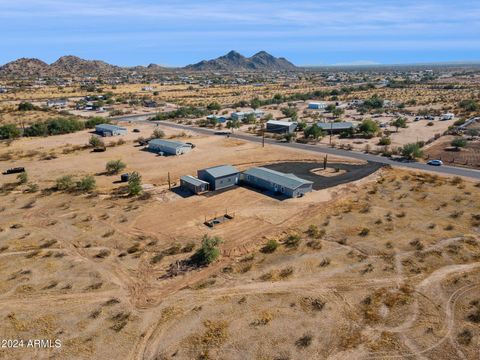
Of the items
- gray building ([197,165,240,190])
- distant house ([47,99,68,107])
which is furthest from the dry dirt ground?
distant house ([47,99,68,107])

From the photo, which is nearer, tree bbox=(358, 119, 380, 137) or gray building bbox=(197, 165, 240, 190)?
gray building bbox=(197, 165, 240, 190)

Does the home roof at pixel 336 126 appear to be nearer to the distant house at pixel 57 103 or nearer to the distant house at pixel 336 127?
the distant house at pixel 336 127

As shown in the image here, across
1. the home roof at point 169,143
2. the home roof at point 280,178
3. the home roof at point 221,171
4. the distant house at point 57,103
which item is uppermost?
the distant house at point 57,103

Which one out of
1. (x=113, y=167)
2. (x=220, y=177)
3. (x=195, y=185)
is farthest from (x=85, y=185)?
(x=220, y=177)

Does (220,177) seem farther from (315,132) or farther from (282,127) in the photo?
(282,127)

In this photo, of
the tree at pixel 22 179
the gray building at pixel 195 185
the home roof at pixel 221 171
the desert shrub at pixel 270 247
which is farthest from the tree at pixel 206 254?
the tree at pixel 22 179

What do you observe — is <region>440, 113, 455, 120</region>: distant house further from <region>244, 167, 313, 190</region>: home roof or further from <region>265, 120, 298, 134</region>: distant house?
<region>244, 167, 313, 190</region>: home roof
